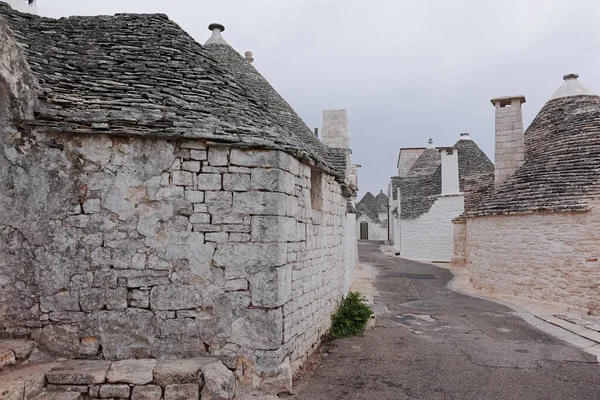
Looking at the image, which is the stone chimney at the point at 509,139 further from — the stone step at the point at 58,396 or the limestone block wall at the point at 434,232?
the stone step at the point at 58,396

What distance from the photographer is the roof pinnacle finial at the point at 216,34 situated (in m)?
11.2

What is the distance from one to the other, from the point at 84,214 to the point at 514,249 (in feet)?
33.8

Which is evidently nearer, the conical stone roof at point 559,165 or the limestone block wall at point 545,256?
the limestone block wall at point 545,256

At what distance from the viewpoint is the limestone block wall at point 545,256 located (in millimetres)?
9492

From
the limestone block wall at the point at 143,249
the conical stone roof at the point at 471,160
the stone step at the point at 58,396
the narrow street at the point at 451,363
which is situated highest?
the conical stone roof at the point at 471,160

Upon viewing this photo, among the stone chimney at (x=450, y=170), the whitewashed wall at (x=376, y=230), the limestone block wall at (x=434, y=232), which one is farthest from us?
→ the whitewashed wall at (x=376, y=230)

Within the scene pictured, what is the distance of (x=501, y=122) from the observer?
13.9 m

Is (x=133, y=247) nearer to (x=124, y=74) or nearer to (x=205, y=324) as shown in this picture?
(x=205, y=324)

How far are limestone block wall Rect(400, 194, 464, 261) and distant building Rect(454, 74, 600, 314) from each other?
26.8ft

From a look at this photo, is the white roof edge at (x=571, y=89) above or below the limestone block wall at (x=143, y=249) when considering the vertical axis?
above

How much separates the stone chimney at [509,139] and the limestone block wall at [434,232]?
885 cm

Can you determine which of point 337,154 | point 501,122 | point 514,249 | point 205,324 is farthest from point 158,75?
point 501,122

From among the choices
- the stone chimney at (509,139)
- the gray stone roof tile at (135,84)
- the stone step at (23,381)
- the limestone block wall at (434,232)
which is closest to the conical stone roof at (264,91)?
the gray stone roof tile at (135,84)

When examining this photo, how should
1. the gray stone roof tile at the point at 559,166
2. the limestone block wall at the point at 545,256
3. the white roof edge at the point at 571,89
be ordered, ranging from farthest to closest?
the white roof edge at the point at 571,89 → the gray stone roof tile at the point at 559,166 → the limestone block wall at the point at 545,256
